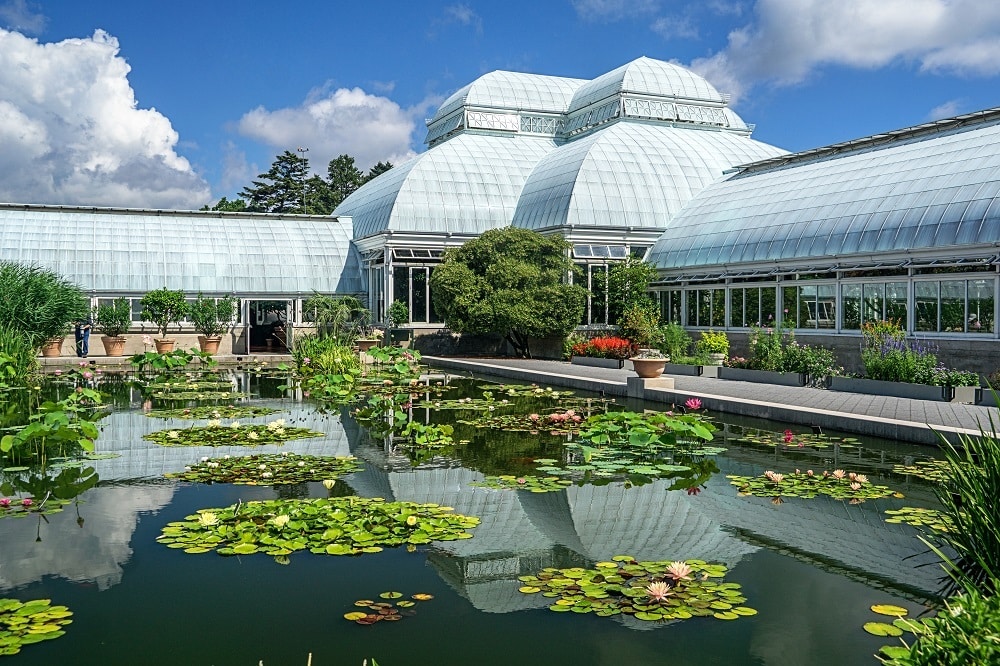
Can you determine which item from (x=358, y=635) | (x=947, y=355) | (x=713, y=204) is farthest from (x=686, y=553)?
(x=713, y=204)

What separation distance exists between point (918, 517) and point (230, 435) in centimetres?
948

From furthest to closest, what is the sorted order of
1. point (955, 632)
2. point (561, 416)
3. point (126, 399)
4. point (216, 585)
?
point (126, 399), point (561, 416), point (216, 585), point (955, 632)

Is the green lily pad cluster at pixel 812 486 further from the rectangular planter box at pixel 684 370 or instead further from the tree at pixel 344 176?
the tree at pixel 344 176

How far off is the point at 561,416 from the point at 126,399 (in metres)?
9.97

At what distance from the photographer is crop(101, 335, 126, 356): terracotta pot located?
110 ft

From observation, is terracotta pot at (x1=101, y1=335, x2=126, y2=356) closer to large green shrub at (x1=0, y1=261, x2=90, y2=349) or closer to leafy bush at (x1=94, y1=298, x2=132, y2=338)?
leafy bush at (x1=94, y1=298, x2=132, y2=338)

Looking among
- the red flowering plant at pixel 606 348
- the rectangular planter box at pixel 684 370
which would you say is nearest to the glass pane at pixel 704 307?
the red flowering plant at pixel 606 348

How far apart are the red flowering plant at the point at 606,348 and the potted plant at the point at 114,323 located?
Result: 17488 mm

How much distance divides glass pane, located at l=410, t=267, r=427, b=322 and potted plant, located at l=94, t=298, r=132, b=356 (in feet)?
36.7

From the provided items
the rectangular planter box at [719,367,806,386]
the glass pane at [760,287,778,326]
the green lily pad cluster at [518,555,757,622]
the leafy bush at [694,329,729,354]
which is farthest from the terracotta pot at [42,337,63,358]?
the green lily pad cluster at [518,555,757,622]

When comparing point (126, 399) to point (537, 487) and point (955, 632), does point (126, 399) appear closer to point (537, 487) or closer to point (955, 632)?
point (537, 487)

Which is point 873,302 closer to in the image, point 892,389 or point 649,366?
point 892,389

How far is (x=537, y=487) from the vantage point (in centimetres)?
997

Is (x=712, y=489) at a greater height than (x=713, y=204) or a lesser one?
lesser
